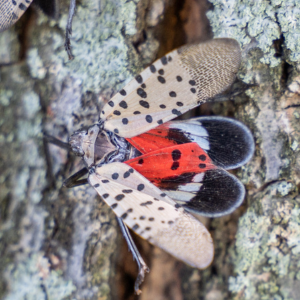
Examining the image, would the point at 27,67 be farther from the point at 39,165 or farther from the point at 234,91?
the point at 234,91

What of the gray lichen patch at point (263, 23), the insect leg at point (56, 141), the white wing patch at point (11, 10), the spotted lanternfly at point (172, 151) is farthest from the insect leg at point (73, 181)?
the gray lichen patch at point (263, 23)

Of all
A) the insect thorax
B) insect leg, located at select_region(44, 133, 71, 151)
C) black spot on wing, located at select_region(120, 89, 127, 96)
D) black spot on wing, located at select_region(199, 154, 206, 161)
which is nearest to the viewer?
black spot on wing, located at select_region(120, 89, 127, 96)

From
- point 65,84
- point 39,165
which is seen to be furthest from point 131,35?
point 39,165

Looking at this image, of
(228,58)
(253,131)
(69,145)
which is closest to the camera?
(228,58)

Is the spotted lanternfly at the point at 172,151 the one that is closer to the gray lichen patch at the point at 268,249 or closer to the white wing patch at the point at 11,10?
the gray lichen patch at the point at 268,249

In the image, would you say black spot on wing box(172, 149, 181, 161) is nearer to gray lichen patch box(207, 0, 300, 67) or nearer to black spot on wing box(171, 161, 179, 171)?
black spot on wing box(171, 161, 179, 171)

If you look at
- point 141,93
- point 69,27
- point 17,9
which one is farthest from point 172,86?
point 17,9

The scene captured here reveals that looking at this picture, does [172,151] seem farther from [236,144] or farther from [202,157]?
[236,144]

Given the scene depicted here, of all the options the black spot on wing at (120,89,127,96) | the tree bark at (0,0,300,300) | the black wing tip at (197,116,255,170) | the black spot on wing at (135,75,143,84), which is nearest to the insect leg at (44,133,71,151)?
the tree bark at (0,0,300,300)
